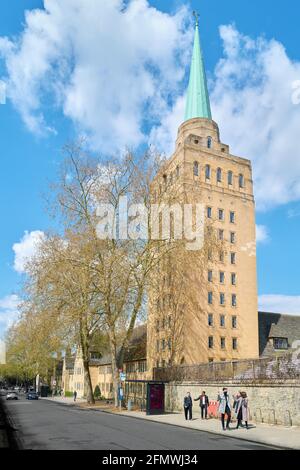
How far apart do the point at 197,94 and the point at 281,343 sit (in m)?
35.3

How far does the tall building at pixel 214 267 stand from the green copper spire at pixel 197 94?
14cm

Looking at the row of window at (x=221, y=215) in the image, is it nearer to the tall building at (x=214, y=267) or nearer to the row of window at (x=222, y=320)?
the tall building at (x=214, y=267)

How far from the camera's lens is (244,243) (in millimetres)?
58312

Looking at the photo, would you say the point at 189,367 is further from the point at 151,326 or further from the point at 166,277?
the point at 151,326

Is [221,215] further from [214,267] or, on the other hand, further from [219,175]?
[214,267]

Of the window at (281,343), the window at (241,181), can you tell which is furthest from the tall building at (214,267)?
the window at (281,343)

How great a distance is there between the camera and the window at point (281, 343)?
5814 cm

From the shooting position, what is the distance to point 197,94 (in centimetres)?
6512

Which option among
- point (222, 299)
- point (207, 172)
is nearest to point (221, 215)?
point (207, 172)

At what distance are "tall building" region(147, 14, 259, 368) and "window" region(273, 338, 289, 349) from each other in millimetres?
3728

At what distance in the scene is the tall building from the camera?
1975 inches

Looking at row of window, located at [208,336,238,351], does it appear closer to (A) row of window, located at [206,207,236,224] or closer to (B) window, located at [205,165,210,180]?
(A) row of window, located at [206,207,236,224]
